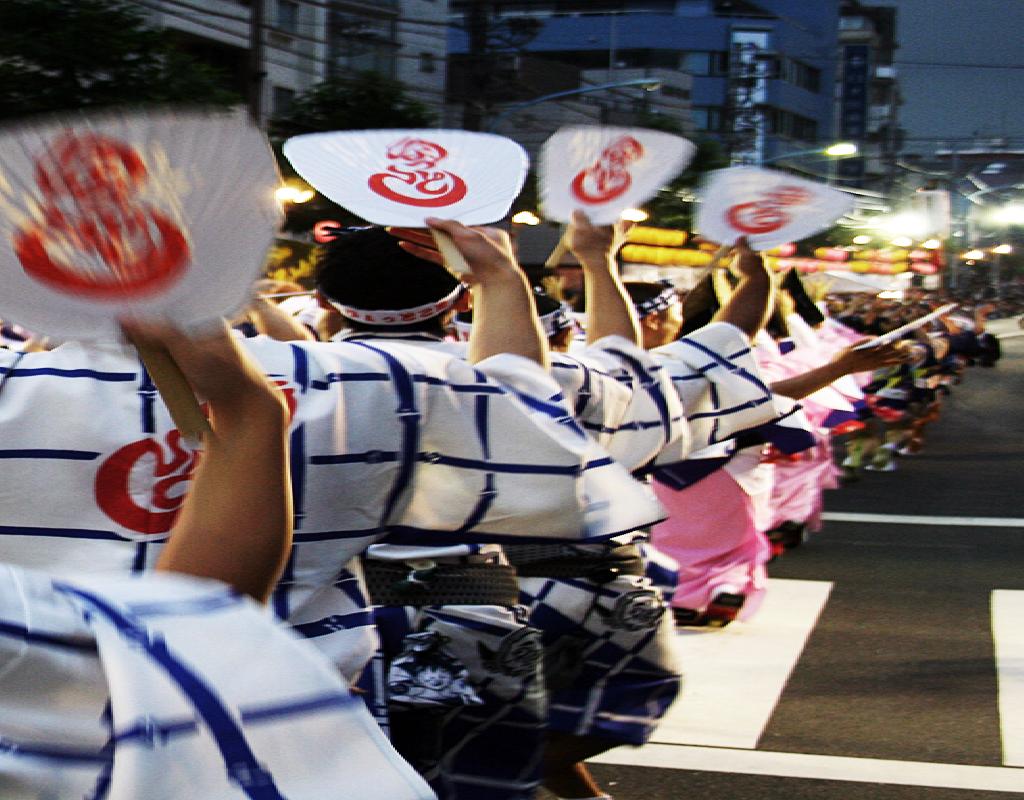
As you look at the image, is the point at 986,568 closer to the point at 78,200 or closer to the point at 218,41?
the point at 78,200

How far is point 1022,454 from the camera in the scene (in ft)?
49.4

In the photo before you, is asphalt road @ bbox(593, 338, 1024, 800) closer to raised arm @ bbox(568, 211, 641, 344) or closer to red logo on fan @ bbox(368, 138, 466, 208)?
raised arm @ bbox(568, 211, 641, 344)

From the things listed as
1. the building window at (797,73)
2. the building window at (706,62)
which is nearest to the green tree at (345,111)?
the building window at (706,62)

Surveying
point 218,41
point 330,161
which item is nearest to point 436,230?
point 330,161

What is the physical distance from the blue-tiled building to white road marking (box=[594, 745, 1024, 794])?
176ft

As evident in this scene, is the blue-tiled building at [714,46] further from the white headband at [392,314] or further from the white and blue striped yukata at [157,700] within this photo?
the white and blue striped yukata at [157,700]

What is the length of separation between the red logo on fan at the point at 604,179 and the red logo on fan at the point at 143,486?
1488 millimetres

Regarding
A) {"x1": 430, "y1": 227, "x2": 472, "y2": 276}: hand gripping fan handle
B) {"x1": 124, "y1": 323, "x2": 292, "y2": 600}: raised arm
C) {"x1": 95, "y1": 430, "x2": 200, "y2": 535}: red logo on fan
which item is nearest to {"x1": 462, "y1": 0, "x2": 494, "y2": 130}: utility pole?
{"x1": 430, "y1": 227, "x2": 472, "y2": 276}: hand gripping fan handle

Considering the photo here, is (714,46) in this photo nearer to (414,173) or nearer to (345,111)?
(345,111)

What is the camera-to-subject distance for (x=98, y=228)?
1284 mm

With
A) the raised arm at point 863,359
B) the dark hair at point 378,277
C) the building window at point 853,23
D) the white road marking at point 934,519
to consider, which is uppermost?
the building window at point 853,23

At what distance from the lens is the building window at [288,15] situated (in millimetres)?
36156

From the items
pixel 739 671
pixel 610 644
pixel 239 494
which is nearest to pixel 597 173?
pixel 610 644

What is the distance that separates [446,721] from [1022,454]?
43.0 feet
